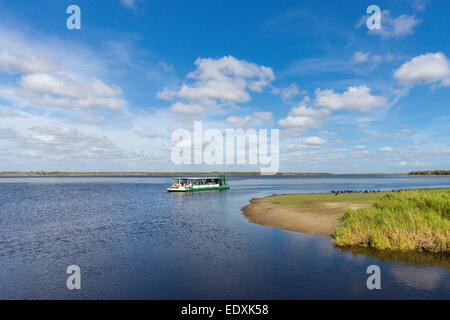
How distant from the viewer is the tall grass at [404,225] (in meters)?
20.1

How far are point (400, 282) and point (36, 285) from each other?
70.1 ft

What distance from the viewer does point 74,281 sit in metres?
15.6

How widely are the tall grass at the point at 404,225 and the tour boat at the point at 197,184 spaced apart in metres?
64.1

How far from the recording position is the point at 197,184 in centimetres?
9425

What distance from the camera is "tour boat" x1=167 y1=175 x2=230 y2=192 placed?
84.8 metres

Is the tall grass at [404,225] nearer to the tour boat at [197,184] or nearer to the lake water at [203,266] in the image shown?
the lake water at [203,266]

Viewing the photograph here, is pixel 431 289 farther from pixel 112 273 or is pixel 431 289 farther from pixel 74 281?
pixel 74 281

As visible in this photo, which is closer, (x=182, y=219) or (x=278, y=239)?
Answer: (x=278, y=239)

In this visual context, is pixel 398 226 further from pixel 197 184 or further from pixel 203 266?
pixel 197 184

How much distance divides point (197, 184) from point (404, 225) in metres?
77.1

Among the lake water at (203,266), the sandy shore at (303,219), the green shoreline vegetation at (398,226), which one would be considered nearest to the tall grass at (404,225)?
the green shoreline vegetation at (398,226)

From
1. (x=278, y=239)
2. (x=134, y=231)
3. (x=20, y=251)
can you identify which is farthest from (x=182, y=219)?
(x=20, y=251)
